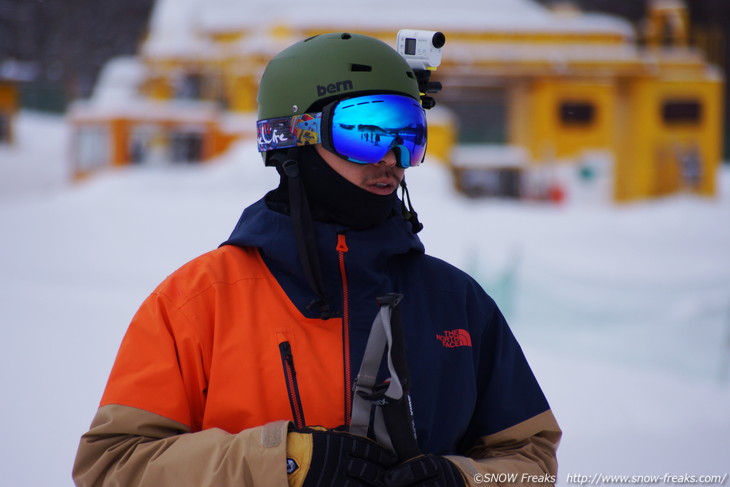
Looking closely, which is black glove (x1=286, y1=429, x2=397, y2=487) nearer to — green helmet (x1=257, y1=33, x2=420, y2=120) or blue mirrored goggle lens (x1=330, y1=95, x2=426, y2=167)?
blue mirrored goggle lens (x1=330, y1=95, x2=426, y2=167)

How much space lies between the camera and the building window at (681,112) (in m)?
17.1

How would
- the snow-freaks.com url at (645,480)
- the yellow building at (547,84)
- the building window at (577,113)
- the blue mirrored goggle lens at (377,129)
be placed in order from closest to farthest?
the blue mirrored goggle lens at (377,129) → the snow-freaks.com url at (645,480) → the yellow building at (547,84) → the building window at (577,113)

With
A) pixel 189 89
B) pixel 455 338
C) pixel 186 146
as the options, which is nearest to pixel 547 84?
pixel 186 146

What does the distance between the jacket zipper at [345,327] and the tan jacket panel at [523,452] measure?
0.24 meters

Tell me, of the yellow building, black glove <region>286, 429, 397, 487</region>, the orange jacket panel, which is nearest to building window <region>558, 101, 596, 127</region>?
the yellow building

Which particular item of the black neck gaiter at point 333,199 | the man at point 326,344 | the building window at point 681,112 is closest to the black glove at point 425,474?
the man at point 326,344

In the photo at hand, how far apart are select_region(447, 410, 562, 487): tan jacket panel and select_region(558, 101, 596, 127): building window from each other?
15928mm

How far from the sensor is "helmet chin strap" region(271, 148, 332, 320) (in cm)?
156

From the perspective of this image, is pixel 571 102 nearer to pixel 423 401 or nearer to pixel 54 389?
pixel 54 389

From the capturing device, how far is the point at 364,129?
1636 mm

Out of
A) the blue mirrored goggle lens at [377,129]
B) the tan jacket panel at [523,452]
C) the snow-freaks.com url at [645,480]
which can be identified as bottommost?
the snow-freaks.com url at [645,480]

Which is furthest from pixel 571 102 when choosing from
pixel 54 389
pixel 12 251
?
pixel 54 389

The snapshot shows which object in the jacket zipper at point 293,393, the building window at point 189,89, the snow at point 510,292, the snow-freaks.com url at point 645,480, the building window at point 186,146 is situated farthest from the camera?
the building window at point 189,89

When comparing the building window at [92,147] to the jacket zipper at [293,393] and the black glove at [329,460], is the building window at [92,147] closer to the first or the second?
the jacket zipper at [293,393]
